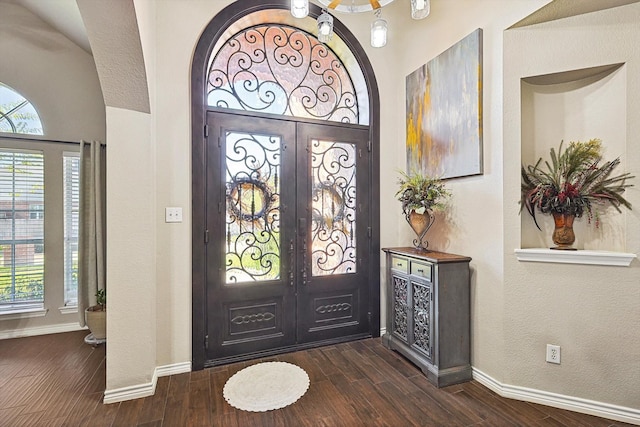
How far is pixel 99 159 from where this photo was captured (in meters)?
3.31

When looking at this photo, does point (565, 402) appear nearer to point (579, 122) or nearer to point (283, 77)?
point (579, 122)

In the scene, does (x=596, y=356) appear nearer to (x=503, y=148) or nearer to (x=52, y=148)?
(x=503, y=148)

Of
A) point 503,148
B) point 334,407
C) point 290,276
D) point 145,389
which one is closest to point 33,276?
point 145,389

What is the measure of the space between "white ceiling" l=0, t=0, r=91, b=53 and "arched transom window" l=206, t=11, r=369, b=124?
1.45 m

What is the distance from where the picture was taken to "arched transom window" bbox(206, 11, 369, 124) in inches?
107

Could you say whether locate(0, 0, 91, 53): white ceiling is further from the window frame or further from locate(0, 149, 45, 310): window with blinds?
locate(0, 149, 45, 310): window with blinds

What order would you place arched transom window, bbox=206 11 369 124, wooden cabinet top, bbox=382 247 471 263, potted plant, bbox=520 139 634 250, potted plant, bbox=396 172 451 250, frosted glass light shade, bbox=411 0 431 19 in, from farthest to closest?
arched transom window, bbox=206 11 369 124
potted plant, bbox=396 172 451 250
wooden cabinet top, bbox=382 247 471 263
potted plant, bbox=520 139 634 250
frosted glass light shade, bbox=411 0 431 19

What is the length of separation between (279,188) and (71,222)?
8.45 feet

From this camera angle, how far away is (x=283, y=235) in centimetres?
283

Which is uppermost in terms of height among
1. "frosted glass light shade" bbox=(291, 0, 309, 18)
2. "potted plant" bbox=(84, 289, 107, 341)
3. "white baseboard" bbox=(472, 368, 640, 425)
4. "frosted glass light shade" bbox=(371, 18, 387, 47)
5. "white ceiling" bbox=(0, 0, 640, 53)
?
"white ceiling" bbox=(0, 0, 640, 53)

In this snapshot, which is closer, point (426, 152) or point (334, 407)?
point (334, 407)

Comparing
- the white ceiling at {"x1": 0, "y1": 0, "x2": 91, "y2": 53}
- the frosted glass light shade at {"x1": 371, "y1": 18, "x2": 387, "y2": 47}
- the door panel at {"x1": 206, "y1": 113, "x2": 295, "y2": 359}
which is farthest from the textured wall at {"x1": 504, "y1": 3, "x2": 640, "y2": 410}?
the white ceiling at {"x1": 0, "y1": 0, "x2": 91, "y2": 53}

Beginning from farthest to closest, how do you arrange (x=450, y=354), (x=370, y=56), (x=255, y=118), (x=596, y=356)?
(x=370, y=56), (x=255, y=118), (x=450, y=354), (x=596, y=356)

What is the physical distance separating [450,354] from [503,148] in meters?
1.60
